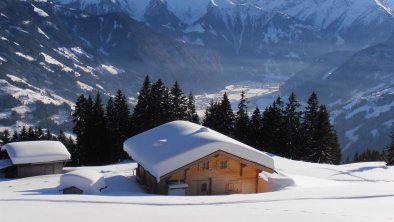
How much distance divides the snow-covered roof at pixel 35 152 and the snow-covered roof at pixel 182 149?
12.8 metres

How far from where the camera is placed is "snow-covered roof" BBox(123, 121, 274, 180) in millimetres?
34969

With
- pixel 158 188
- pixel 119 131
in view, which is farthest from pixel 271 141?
pixel 158 188

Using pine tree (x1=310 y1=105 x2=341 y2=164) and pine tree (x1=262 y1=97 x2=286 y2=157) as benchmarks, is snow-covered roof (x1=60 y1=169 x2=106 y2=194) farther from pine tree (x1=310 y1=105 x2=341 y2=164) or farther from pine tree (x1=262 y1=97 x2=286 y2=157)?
pine tree (x1=310 y1=105 x2=341 y2=164)

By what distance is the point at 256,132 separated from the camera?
260ft

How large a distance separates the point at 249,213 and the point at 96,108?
57794 mm

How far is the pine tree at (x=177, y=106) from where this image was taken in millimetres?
78000

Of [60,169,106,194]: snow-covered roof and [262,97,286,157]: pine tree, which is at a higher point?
[262,97,286,157]: pine tree

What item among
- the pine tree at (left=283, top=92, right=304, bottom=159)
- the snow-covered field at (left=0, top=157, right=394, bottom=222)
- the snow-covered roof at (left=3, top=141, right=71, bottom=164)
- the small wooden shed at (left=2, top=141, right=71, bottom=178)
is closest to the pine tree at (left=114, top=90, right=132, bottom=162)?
the snow-covered roof at (left=3, top=141, right=71, bottom=164)

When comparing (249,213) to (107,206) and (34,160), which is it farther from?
(34,160)

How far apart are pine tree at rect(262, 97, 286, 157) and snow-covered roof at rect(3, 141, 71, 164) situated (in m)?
35.3

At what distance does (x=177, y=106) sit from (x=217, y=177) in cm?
4294

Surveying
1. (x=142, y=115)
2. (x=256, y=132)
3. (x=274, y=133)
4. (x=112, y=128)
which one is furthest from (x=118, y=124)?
(x=274, y=133)

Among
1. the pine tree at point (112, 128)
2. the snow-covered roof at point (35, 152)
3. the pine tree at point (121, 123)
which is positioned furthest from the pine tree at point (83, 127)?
the snow-covered roof at point (35, 152)

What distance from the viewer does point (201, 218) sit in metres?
17.1
